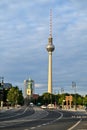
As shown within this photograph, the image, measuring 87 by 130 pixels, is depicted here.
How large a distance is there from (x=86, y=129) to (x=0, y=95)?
474ft

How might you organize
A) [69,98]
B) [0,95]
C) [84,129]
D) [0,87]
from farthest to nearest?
[0,95], [69,98], [0,87], [84,129]

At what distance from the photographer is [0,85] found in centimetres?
15112

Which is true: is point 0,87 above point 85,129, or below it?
above

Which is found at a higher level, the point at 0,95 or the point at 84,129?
the point at 0,95

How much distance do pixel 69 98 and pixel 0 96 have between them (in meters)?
30.4

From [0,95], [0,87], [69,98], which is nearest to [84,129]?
[0,87]

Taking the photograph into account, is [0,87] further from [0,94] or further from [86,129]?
[86,129]

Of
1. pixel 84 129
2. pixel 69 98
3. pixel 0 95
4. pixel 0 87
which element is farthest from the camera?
pixel 0 95

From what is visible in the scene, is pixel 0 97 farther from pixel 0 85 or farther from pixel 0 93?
pixel 0 85

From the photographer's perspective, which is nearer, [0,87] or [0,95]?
[0,87]

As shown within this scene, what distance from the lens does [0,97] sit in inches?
7052

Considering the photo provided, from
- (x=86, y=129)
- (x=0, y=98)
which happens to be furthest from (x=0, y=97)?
(x=86, y=129)

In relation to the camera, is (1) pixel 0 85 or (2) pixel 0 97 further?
(2) pixel 0 97

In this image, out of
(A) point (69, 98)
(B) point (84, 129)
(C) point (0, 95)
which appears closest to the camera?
(B) point (84, 129)
